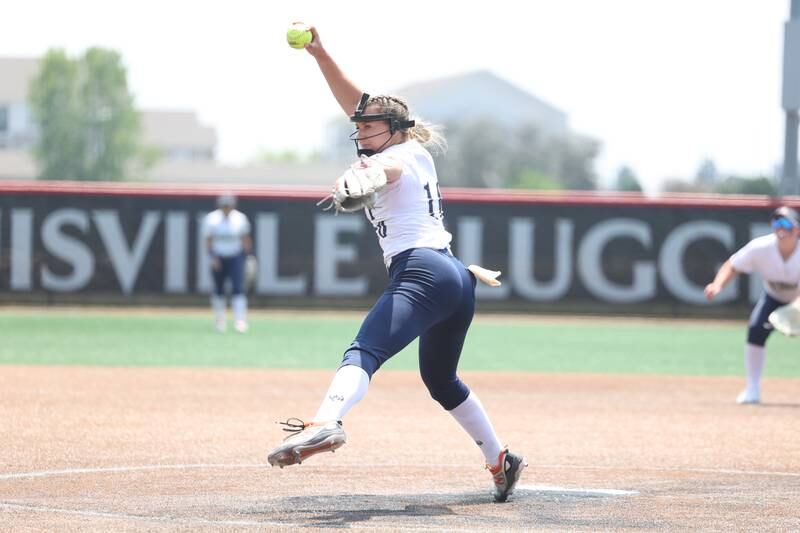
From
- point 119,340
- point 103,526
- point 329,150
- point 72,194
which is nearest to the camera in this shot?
point 103,526

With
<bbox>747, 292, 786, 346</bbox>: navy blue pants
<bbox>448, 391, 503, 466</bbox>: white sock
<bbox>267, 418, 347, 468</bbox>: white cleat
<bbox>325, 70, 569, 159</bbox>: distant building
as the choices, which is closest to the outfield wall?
<bbox>747, 292, 786, 346</bbox>: navy blue pants

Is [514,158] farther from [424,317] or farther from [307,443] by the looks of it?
[307,443]

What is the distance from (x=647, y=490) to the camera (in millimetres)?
7875

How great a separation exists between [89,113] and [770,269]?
76.9 metres

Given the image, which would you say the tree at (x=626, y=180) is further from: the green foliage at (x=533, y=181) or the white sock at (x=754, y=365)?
the white sock at (x=754, y=365)

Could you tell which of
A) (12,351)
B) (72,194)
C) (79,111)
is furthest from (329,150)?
(12,351)

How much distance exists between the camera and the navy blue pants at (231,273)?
2099 cm

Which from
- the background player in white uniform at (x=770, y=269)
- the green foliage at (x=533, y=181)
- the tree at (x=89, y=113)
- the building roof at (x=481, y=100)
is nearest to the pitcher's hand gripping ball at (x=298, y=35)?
the background player in white uniform at (x=770, y=269)

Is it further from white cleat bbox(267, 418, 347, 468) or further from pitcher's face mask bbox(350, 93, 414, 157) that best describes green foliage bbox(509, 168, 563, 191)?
white cleat bbox(267, 418, 347, 468)

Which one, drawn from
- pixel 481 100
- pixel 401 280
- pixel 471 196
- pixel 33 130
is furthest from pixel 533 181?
pixel 401 280

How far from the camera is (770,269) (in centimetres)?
1314

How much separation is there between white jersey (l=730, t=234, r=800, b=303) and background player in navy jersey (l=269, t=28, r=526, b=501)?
6.18 meters

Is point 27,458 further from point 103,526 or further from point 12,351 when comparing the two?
point 12,351

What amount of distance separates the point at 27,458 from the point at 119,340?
35.0 ft
